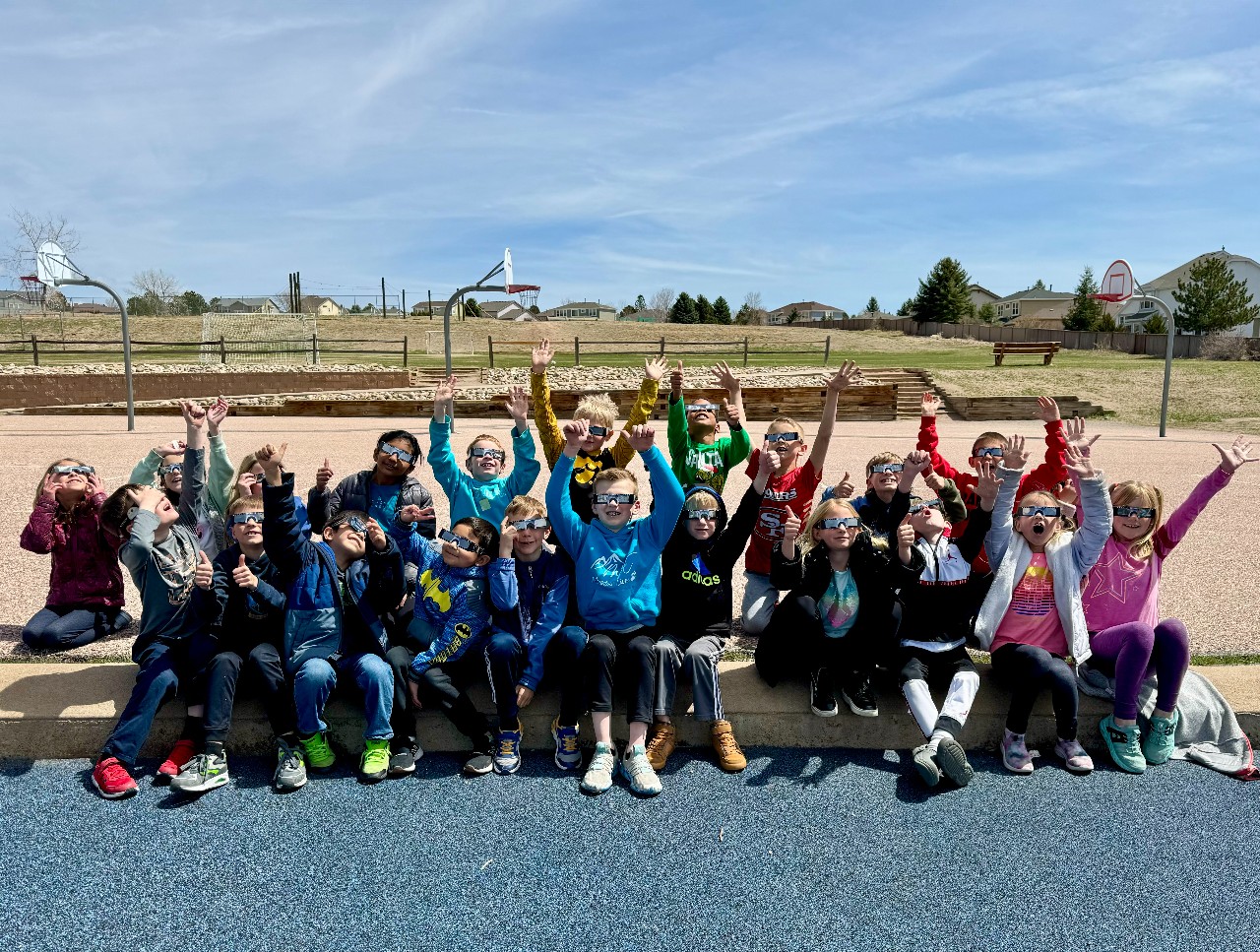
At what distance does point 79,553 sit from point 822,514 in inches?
166

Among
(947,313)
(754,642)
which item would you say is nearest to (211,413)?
(754,642)

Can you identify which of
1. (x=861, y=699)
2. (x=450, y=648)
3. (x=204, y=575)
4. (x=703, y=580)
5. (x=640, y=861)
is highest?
(x=204, y=575)

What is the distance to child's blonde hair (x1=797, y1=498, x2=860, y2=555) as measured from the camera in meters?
4.05

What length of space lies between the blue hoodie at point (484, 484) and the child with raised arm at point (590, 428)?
0.21m

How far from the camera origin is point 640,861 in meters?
3.10

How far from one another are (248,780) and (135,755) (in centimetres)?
49

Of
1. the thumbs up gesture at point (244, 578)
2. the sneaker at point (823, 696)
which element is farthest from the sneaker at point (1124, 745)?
the thumbs up gesture at point (244, 578)

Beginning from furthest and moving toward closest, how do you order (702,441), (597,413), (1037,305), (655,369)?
(1037,305), (655,369), (702,441), (597,413)

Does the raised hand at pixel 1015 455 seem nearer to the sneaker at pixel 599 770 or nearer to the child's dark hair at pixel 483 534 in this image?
the sneaker at pixel 599 770

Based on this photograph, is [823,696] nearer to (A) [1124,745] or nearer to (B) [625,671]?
(B) [625,671]

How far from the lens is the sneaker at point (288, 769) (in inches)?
139

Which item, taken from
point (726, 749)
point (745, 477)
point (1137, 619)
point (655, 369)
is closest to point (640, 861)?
point (726, 749)

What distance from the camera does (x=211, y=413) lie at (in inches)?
181

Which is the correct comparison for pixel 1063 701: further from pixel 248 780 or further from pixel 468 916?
pixel 248 780
